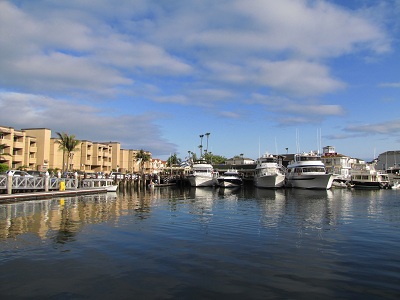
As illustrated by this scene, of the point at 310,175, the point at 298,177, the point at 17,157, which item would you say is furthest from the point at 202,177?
the point at 17,157

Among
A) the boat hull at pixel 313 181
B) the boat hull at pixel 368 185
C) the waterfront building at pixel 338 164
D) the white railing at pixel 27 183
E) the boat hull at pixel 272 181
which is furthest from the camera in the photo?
the waterfront building at pixel 338 164

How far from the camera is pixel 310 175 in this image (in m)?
62.0

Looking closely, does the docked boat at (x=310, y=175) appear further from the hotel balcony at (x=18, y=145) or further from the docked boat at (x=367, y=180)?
the hotel balcony at (x=18, y=145)

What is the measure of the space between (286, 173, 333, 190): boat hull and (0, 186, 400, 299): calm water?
41.2 meters

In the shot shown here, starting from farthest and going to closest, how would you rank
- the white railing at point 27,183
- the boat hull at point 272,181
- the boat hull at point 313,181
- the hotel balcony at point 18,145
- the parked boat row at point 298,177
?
the hotel balcony at point 18,145
the boat hull at point 272,181
the parked boat row at point 298,177
the boat hull at point 313,181
the white railing at point 27,183

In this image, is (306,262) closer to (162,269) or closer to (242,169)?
(162,269)

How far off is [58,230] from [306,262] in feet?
41.1

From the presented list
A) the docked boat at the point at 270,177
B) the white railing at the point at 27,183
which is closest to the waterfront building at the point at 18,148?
the white railing at the point at 27,183

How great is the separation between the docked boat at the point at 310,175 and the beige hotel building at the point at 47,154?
147 ft

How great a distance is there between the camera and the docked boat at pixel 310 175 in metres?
61.3

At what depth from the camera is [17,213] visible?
24.7 metres

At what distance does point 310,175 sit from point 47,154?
58.1 meters

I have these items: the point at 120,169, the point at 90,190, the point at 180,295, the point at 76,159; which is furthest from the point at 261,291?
the point at 120,169

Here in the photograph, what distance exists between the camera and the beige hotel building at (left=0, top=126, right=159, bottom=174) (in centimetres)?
6825
